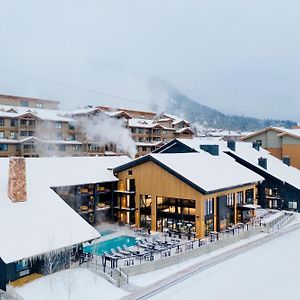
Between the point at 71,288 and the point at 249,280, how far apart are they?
11384mm

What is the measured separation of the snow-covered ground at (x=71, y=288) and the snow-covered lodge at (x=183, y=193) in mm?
14106

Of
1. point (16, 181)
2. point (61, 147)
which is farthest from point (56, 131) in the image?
point (16, 181)

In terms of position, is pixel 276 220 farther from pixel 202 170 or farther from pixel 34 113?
pixel 34 113

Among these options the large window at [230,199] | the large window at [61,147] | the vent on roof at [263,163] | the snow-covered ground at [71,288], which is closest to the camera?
the snow-covered ground at [71,288]

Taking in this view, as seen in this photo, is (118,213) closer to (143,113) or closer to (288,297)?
(288,297)

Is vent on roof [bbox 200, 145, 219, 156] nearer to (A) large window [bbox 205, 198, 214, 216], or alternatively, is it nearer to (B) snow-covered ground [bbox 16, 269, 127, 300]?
(A) large window [bbox 205, 198, 214, 216]

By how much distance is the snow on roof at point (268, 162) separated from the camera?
51312 mm

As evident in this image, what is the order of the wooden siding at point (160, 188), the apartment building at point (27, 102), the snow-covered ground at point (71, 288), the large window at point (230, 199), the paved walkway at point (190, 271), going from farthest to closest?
the apartment building at point (27, 102)
the large window at point (230, 199)
the wooden siding at point (160, 188)
the paved walkway at point (190, 271)
the snow-covered ground at point (71, 288)

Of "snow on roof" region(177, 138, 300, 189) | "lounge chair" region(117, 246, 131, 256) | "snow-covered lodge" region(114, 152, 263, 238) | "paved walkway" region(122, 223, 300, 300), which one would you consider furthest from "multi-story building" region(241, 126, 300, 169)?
"lounge chair" region(117, 246, 131, 256)

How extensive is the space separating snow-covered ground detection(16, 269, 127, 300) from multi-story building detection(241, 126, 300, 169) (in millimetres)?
44047

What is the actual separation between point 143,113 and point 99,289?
80.5 metres

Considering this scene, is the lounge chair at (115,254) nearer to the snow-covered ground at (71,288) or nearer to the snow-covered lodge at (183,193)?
the snow-covered ground at (71,288)

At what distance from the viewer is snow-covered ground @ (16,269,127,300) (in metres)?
21.7

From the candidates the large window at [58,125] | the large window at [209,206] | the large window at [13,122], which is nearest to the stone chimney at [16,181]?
the large window at [209,206]
